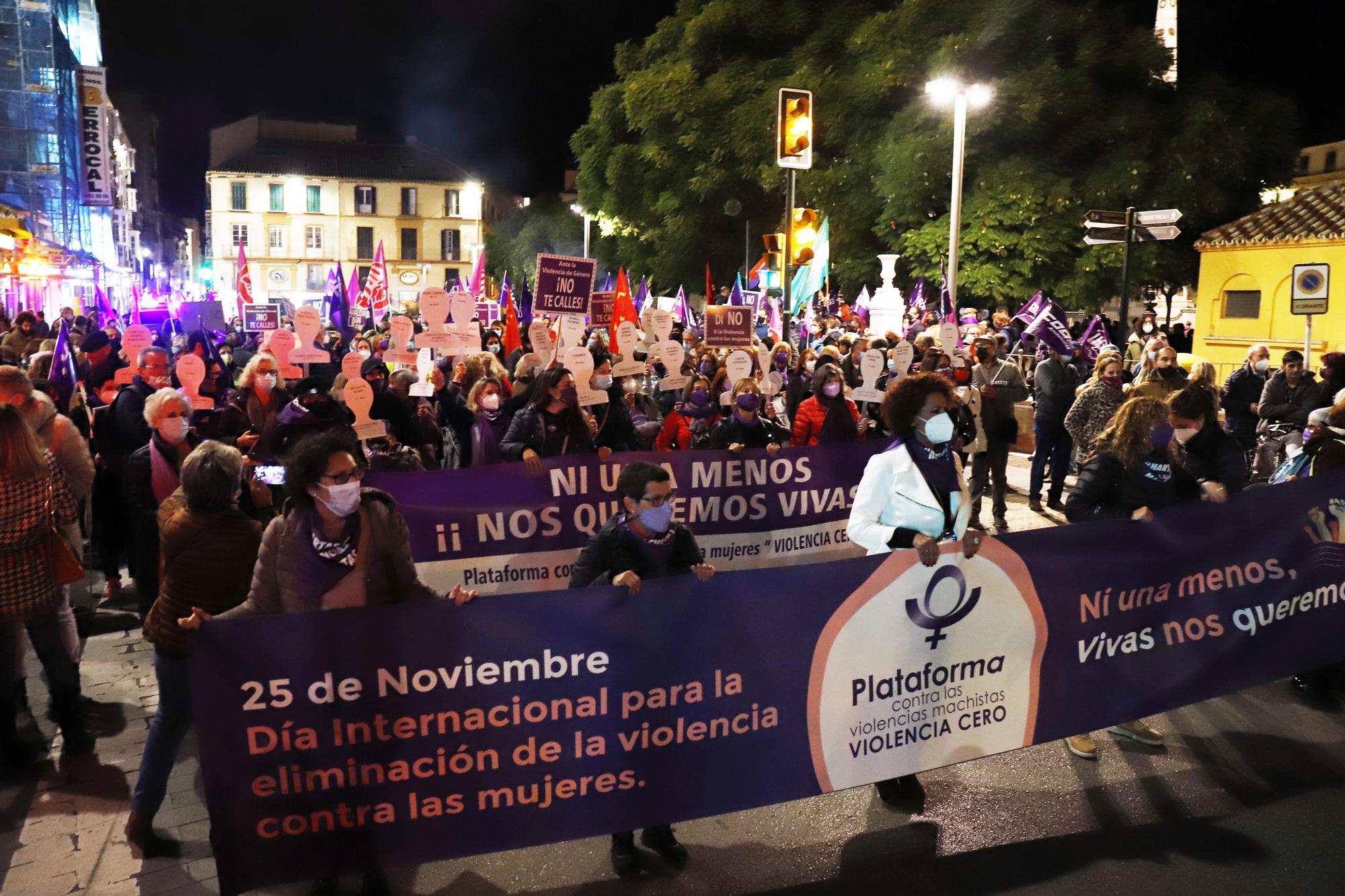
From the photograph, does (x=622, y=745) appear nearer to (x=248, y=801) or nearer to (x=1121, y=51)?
→ (x=248, y=801)

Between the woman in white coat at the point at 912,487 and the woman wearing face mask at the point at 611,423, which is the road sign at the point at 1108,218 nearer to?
the woman wearing face mask at the point at 611,423

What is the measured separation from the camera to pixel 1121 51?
26750 mm

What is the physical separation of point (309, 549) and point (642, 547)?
1.24 meters

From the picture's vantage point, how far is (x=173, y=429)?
18.5 feet

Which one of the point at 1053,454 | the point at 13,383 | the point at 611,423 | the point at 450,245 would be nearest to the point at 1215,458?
the point at 611,423

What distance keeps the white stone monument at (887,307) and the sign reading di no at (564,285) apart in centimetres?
915

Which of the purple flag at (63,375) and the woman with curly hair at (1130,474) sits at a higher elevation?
the purple flag at (63,375)

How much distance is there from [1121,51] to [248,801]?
28484 mm

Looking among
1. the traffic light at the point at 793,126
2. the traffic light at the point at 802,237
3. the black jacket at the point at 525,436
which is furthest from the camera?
the traffic light at the point at 802,237

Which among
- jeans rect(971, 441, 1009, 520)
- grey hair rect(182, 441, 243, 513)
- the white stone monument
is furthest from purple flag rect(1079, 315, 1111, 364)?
grey hair rect(182, 441, 243, 513)

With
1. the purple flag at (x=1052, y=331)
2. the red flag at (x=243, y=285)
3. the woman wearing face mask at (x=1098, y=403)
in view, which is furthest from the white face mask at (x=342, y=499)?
the red flag at (x=243, y=285)

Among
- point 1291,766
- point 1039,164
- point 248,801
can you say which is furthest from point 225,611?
point 1039,164

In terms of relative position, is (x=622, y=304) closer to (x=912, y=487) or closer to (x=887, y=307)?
(x=912, y=487)

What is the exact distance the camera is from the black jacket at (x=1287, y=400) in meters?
10.3
